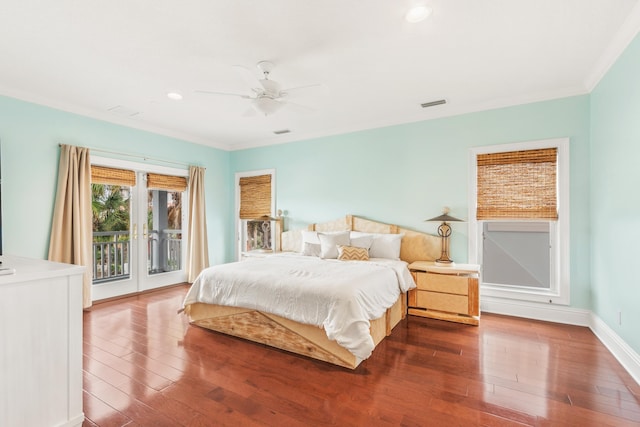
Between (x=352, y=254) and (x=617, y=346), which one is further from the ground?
(x=352, y=254)

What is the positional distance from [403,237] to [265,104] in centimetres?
262

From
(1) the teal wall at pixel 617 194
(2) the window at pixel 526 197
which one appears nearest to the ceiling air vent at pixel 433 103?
(2) the window at pixel 526 197

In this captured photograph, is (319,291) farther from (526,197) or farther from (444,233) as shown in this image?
(526,197)

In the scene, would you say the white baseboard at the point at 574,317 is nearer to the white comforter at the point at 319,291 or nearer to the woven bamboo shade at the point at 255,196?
the white comforter at the point at 319,291

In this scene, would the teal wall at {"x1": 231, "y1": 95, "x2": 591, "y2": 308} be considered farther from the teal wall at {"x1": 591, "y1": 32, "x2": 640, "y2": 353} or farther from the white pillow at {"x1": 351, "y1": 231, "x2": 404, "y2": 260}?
the white pillow at {"x1": 351, "y1": 231, "x2": 404, "y2": 260}

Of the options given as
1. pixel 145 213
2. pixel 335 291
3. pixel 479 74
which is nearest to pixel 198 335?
pixel 335 291

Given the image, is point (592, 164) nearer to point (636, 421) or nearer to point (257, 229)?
point (636, 421)

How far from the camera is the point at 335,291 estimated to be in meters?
2.55

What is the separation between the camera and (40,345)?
162cm

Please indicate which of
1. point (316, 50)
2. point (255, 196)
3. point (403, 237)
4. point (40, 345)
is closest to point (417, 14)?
point (316, 50)

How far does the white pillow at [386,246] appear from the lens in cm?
413

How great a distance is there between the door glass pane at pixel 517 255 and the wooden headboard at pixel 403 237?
2048 millimetres

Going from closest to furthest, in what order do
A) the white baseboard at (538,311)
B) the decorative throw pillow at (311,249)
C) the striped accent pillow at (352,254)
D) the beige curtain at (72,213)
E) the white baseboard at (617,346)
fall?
the white baseboard at (617,346), the white baseboard at (538,311), the beige curtain at (72,213), the striped accent pillow at (352,254), the decorative throw pillow at (311,249)

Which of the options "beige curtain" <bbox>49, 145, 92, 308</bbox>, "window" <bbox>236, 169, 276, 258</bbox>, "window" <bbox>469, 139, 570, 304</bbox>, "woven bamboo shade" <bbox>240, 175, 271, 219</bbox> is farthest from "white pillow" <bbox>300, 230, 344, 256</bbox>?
"beige curtain" <bbox>49, 145, 92, 308</bbox>
